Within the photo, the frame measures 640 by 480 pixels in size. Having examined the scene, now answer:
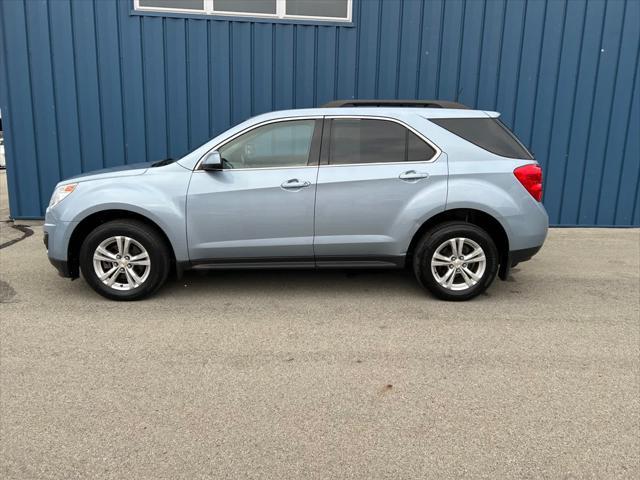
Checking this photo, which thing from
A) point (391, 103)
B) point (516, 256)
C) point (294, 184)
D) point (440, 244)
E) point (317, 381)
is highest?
point (391, 103)

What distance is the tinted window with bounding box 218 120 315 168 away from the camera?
4.78 meters

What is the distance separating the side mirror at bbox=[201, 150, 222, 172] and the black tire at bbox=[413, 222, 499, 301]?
1946mm

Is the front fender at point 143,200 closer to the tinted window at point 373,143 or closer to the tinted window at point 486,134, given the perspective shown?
the tinted window at point 373,143

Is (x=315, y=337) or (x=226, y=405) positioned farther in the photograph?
(x=315, y=337)

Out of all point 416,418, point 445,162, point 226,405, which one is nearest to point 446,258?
point 445,162

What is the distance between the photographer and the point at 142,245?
468 cm

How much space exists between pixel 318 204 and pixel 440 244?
117cm

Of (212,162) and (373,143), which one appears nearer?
(212,162)

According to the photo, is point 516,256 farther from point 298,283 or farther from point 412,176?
point 298,283

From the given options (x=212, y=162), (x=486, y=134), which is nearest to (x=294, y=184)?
(x=212, y=162)

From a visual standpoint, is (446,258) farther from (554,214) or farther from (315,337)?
(554,214)

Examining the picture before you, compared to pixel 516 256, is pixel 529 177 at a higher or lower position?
higher

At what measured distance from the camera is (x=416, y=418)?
118 inches

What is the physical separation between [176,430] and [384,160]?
116 inches
